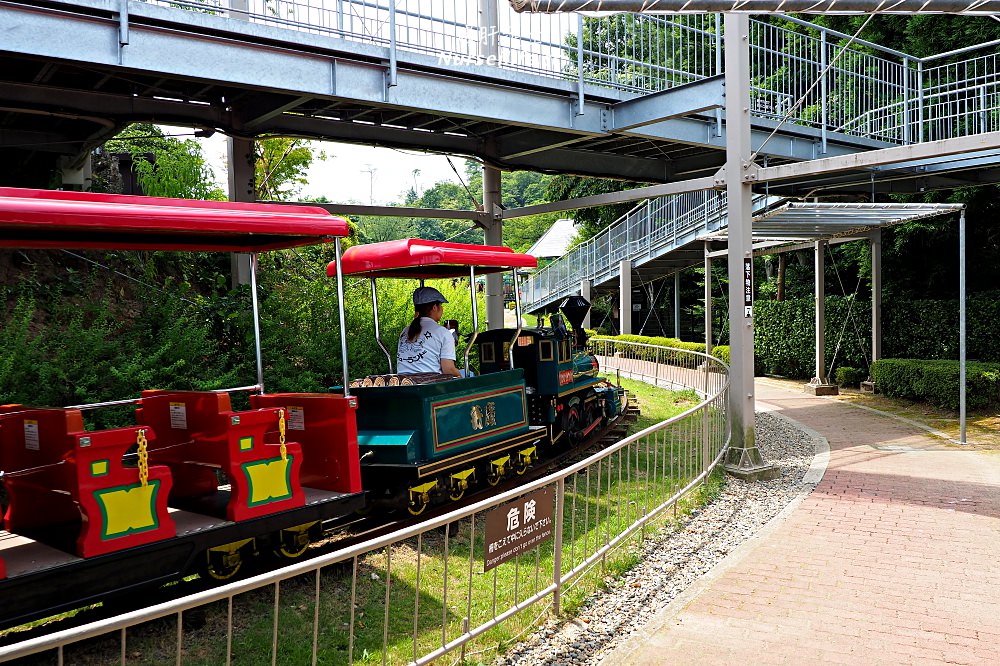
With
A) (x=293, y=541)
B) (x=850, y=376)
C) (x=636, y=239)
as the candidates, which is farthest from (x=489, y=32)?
(x=636, y=239)

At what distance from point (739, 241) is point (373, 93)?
4887 millimetres

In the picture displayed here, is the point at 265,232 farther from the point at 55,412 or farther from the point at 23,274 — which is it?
the point at 23,274

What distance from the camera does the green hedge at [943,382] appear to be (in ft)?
50.1

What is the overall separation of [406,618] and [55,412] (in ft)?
9.08

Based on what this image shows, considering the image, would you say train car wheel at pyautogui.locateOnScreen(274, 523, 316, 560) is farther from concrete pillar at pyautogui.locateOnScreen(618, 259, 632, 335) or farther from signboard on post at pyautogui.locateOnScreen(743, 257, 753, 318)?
concrete pillar at pyautogui.locateOnScreen(618, 259, 632, 335)

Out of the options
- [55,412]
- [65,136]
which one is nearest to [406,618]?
[55,412]

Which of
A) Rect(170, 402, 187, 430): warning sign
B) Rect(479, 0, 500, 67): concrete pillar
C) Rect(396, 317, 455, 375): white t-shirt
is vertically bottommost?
Rect(170, 402, 187, 430): warning sign

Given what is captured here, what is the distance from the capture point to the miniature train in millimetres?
4844

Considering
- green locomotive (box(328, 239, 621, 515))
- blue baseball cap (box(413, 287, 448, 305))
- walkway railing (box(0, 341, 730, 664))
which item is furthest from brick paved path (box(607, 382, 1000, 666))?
blue baseball cap (box(413, 287, 448, 305))

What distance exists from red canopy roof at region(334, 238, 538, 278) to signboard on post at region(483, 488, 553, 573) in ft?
10.3

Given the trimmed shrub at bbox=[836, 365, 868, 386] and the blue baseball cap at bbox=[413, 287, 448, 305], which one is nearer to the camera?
the blue baseball cap at bbox=[413, 287, 448, 305]

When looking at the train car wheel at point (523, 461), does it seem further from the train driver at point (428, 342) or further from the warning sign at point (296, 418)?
the warning sign at point (296, 418)

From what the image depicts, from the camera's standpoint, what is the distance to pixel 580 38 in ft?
36.0

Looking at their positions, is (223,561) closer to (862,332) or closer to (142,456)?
(142,456)
